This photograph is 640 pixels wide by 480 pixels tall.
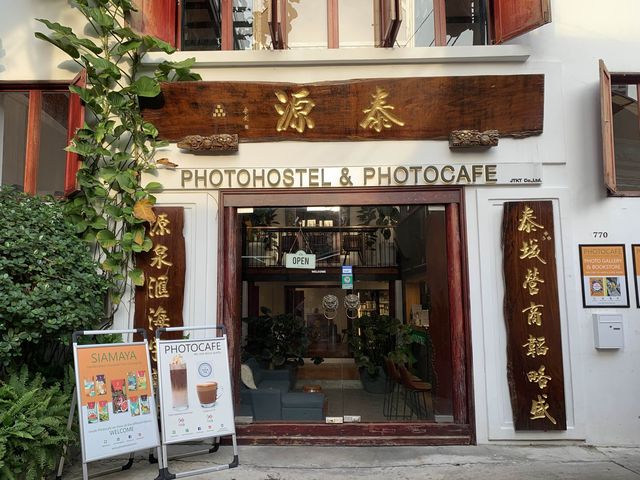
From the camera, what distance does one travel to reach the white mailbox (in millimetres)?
5727

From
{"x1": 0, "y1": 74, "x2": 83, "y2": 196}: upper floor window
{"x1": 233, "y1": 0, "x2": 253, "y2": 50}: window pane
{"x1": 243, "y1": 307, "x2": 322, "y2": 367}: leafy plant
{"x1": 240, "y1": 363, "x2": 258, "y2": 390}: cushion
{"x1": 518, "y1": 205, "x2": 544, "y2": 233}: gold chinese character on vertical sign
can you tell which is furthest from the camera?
{"x1": 233, "y1": 0, "x2": 253, "y2": 50}: window pane

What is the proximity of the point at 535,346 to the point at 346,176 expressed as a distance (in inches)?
117

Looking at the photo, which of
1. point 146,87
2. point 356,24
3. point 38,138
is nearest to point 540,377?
point 356,24

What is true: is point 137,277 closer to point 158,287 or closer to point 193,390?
point 158,287

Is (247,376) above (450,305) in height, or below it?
below

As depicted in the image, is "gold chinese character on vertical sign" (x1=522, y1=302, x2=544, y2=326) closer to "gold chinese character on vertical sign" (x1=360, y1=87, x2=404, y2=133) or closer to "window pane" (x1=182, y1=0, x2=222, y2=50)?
"gold chinese character on vertical sign" (x1=360, y1=87, x2=404, y2=133)

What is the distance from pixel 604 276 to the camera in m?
5.89

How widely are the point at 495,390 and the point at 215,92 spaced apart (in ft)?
16.1

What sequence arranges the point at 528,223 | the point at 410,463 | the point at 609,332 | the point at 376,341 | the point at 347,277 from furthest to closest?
the point at 376,341, the point at 347,277, the point at 528,223, the point at 609,332, the point at 410,463

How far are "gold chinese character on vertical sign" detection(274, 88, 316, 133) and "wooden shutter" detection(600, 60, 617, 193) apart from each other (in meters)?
Result: 3.41

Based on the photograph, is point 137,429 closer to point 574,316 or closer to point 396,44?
point 574,316

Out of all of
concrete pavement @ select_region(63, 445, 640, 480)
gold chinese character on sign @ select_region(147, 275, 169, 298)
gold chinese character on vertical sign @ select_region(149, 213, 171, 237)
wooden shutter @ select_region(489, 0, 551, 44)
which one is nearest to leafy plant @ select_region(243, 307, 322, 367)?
gold chinese character on sign @ select_region(147, 275, 169, 298)

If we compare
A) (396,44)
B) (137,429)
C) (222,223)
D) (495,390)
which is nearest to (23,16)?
(222,223)

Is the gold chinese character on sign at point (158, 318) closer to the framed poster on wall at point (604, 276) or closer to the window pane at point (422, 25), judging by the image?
the window pane at point (422, 25)
